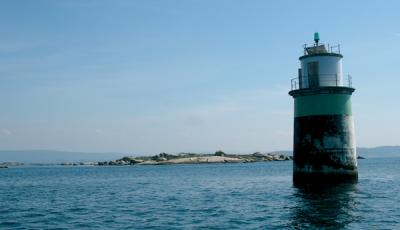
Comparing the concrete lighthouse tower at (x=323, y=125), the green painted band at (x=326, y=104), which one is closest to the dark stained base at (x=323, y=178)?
the concrete lighthouse tower at (x=323, y=125)

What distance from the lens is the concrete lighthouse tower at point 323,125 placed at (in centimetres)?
3853

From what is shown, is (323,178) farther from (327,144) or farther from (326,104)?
(326,104)

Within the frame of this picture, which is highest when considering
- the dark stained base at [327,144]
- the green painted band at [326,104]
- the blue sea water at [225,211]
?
the green painted band at [326,104]

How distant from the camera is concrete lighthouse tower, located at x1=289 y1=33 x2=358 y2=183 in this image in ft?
126

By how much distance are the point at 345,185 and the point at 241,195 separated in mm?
8474

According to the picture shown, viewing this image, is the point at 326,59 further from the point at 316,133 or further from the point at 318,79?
the point at 316,133

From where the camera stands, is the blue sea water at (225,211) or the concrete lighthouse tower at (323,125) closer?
the blue sea water at (225,211)

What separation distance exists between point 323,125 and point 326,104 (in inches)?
70.2

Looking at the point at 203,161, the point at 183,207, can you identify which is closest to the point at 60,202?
the point at 183,207

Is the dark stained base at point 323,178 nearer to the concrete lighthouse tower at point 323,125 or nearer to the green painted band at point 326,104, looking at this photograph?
the concrete lighthouse tower at point 323,125

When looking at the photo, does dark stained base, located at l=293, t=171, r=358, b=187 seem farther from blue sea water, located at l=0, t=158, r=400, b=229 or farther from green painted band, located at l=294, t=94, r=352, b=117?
green painted band, located at l=294, t=94, r=352, b=117

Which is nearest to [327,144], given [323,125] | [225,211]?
[323,125]

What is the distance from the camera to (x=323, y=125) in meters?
38.8

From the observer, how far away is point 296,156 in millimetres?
40719
